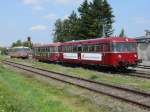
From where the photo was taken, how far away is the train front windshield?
31.7 m

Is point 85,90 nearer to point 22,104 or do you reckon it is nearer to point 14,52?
point 22,104

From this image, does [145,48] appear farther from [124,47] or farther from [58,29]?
[58,29]

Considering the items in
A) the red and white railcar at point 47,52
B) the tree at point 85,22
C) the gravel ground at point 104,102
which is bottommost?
the gravel ground at point 104,102

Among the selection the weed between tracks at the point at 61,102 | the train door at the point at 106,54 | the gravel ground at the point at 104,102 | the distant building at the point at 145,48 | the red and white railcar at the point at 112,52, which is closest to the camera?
the weed between tracks at the point at 61,102

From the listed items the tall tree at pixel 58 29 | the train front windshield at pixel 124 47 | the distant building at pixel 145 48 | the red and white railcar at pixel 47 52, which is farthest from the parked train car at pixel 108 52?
the tall tree at pixel 58 29

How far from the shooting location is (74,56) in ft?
132

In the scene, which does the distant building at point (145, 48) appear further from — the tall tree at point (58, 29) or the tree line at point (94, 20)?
the tall tree at point (58, 29)

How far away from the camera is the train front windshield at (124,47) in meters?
31.7

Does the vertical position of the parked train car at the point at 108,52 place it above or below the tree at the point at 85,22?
below

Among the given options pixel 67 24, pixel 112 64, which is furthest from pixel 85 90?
pixel 67 24

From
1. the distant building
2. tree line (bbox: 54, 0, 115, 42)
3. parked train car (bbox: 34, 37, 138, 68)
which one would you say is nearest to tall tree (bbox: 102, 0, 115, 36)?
tree line (bbox: 54, 0, 115, 42)

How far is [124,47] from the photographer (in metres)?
32.2

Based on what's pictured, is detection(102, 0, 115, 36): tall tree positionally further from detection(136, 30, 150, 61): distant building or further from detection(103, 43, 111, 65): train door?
detection(103, 43, 111, 65): train door

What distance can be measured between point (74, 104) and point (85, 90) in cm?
437
